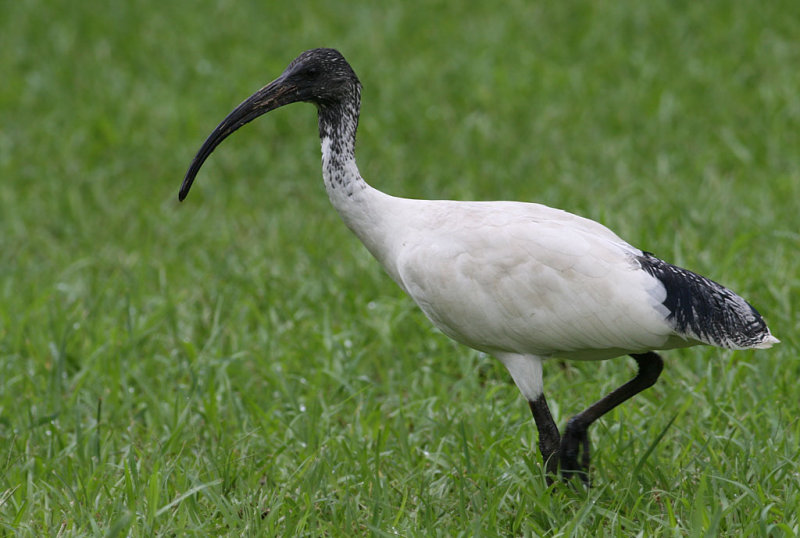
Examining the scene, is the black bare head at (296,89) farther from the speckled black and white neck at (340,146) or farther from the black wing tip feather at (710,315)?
the black wing tip feather at (710,315)

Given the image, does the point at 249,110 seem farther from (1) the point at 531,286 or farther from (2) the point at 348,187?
(1) the point at 531,286

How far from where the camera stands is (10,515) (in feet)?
13.1

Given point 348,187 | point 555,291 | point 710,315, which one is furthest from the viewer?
point 348,187

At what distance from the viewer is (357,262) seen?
22.1 feet

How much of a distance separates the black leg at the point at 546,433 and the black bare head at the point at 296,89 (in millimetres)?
1400

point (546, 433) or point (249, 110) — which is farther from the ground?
point (249, 110)

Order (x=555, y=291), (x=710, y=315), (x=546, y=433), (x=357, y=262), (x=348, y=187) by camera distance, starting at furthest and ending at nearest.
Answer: (x=357, y=262)
(x=348, y=187)
(x=546, y=433)
(x=555, y=291)
(x=710, y=315)

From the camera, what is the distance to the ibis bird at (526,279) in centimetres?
370

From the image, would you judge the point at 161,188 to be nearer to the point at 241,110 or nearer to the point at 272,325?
the point at 272,325

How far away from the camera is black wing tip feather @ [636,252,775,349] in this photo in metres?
3.63

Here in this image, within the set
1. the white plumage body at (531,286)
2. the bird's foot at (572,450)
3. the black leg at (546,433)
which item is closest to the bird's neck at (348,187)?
the white plumage body at (531,286)

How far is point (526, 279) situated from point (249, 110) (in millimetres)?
1220

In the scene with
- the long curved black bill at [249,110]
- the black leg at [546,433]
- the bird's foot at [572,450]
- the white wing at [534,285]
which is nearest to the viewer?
the white wing at [534,285]

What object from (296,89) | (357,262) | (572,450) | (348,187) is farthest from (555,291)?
(357,262)
